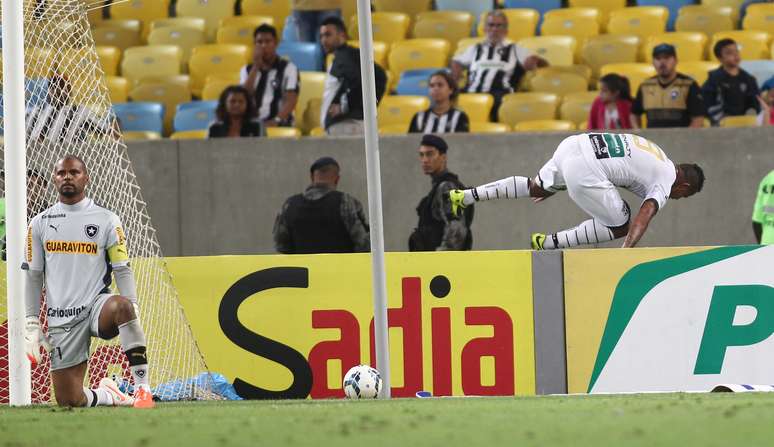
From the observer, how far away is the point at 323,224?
12.7 m

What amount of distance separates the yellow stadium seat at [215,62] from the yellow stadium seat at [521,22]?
295cm

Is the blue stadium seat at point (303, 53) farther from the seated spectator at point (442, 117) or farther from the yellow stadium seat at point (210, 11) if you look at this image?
the seated spectator at point (442, 117)

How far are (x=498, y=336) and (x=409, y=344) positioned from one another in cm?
69

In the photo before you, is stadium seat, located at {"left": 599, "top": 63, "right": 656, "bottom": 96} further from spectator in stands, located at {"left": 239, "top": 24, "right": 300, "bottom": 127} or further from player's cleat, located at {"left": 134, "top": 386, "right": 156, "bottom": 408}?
player's cleat, located at {"left": 134, "top": 386, "right": 156, "bottom": 408}

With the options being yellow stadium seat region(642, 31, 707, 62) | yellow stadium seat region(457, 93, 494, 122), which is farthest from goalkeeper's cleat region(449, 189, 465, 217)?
yellow stadium seat region(642, 31, 707, 62)

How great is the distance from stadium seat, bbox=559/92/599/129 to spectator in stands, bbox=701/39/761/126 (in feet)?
4.39

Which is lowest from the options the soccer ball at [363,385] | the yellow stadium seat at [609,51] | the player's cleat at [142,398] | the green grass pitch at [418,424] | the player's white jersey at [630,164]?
the soccer ball at [363,385]

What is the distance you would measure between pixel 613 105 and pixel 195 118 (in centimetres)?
472

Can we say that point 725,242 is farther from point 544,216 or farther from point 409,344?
point 409,344

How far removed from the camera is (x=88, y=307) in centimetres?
952

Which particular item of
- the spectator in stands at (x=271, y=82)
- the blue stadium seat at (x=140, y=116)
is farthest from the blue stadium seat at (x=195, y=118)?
the spectator in stands at (x=271, y=82)

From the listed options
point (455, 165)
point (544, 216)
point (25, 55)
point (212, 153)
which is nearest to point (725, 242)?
point (544, 216)

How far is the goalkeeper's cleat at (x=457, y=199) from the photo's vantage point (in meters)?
12.0

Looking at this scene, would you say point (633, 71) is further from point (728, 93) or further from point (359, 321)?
point (359, 321)
